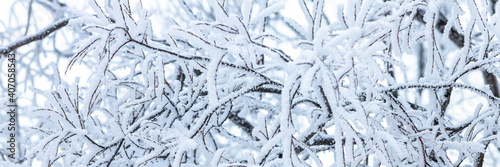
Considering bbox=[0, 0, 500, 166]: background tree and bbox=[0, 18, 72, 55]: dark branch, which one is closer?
bbox=[0, 0, 500, 166]: background tree

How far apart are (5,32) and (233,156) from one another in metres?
2.34

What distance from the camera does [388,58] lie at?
3.49ft

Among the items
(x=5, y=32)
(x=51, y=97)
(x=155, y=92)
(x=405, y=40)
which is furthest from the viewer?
(x=5, y=32)

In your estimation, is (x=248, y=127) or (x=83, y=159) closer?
(x=83, y=159)

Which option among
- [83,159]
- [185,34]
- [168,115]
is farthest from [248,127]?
[185,34]

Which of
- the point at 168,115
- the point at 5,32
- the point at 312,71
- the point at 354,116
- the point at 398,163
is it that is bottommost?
the point at 398,163

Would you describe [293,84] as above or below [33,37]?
below

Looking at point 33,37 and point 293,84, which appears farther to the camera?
point 33,37

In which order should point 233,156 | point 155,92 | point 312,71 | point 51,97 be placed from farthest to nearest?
point 233,156 → point 155,92 → point 51,97 → point 312,71

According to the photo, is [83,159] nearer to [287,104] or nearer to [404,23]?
[287,104]

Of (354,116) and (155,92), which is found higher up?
(155,92)

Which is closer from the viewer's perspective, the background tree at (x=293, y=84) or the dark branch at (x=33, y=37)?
the background tree at (x=293, y=84)

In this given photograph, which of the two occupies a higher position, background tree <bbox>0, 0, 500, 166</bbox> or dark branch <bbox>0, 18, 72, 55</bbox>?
dark branch <bbox>0, 18, 72, 55</bbox>

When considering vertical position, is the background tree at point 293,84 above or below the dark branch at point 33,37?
below
